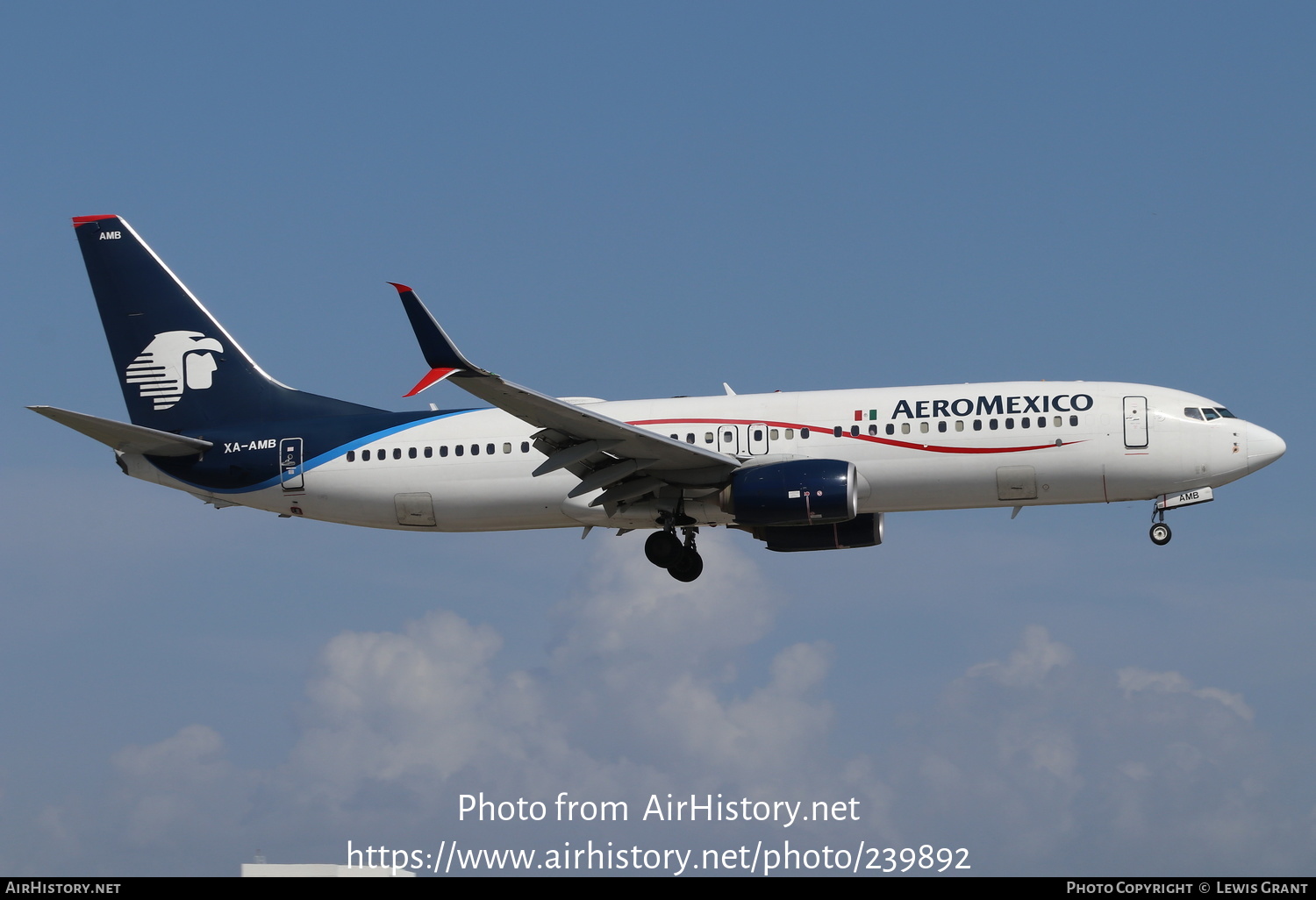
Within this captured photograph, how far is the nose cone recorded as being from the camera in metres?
40.8

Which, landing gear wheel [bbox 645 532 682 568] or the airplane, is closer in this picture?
the airplane

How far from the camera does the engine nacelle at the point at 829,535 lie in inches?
1716

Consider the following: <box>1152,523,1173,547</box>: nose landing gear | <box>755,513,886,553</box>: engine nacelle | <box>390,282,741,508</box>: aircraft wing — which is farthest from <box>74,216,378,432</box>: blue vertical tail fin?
<box>1152,523,1173,547</box>: nose landing gear

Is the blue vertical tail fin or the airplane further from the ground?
the blue vertical tail fin

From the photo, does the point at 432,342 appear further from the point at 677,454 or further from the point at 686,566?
the point at 686,566

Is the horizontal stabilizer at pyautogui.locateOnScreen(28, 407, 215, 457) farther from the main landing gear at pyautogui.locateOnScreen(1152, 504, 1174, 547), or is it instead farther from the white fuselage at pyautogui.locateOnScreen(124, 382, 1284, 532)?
the main landing gear at pyautogui.locateOnScreen(1152, 504, 1174, 547)

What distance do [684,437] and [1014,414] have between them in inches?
330

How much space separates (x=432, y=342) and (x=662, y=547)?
1107cm

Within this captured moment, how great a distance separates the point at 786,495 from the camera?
39.7m

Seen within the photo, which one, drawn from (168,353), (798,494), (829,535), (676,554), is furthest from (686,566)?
(168,353)

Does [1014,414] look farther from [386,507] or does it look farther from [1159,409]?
[386,507]

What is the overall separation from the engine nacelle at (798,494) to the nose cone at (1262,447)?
391 inches

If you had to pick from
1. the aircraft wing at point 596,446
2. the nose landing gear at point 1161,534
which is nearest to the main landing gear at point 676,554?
the aircraft wing at point 596,446
